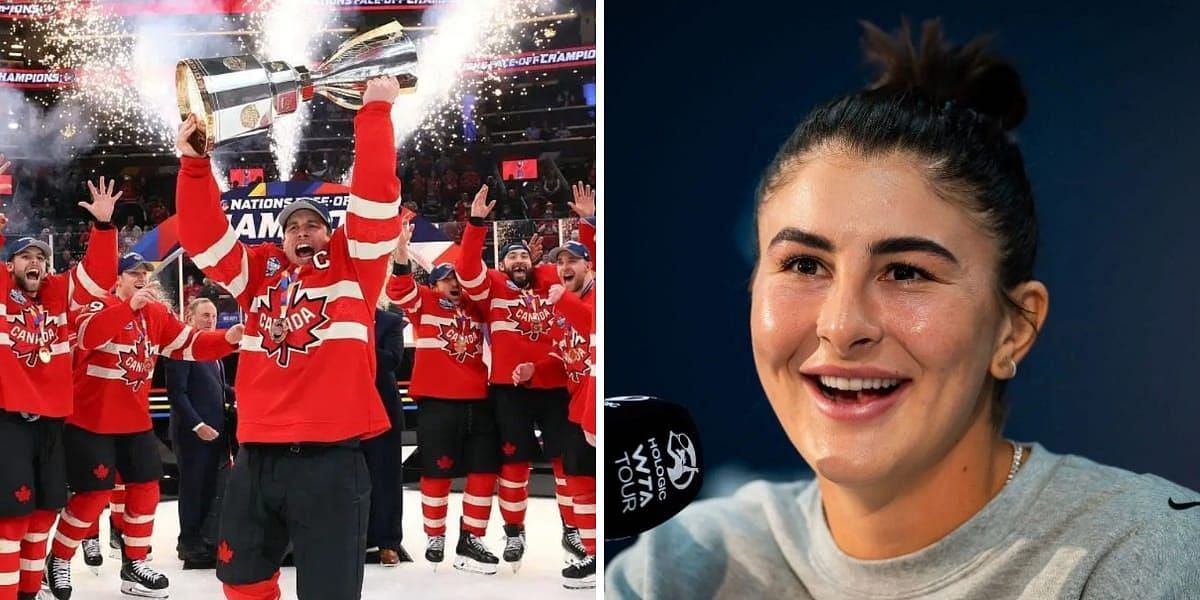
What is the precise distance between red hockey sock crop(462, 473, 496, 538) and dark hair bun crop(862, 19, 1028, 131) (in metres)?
1.52

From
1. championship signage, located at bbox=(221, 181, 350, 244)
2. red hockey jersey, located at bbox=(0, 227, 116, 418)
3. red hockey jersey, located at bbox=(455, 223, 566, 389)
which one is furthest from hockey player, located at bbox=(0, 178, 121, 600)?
red hockey jersey, located at bbox=(455, 223, 566, 389)

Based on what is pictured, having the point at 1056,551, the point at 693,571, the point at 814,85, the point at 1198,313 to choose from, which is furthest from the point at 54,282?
the point at 1198,313

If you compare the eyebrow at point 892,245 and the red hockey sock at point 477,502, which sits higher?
the eyebrow at point 892,245

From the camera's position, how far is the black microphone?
2.58 m

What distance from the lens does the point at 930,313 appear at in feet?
7.56

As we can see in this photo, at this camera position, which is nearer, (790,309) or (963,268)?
(963,268)

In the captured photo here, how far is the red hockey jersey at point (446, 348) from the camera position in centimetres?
303

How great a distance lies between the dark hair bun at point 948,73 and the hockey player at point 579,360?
0.91 metres

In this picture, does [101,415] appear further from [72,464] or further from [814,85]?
[814,85]

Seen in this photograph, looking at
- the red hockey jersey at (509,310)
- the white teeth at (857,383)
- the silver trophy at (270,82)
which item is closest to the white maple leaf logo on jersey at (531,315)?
the red hockey jersey at (509,310)

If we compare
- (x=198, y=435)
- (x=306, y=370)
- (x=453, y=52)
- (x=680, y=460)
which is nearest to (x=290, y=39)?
(x=453, y=52)

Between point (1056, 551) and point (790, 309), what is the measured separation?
30.6 inches

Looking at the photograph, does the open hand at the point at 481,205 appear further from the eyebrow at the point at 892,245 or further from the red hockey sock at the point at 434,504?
the eyebrow at the point at 892,245

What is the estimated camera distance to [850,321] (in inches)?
92.5
